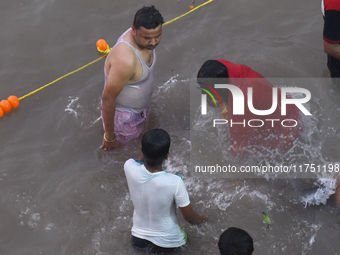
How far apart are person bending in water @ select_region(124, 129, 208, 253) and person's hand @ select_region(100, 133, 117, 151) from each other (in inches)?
49.9

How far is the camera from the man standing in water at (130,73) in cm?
347

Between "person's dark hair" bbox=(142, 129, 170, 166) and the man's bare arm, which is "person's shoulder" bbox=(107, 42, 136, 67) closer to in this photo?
the man's bare arm

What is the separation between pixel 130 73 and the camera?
3.60 metres

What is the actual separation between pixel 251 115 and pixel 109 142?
5.23ft

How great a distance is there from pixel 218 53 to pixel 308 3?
179 centimetres

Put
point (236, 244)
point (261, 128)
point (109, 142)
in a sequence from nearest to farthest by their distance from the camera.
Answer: point (236, 244)
point (261, 128)
point (109, 142)

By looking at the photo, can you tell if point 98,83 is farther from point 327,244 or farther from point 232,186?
point 327,244

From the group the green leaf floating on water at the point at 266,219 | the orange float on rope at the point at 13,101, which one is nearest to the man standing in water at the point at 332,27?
the green leaf floating on water at the point at 266,219

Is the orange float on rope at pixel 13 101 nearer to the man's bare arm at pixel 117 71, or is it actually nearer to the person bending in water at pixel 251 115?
the man's bare arm at pixel 117 71

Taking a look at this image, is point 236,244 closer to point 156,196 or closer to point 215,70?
point 156,196

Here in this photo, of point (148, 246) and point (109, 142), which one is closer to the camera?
point (148, 246)

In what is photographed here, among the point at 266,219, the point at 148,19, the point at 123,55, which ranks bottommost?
the point at 266,219

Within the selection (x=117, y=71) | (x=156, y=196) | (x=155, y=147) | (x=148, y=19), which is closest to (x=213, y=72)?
(x=148, y=19)

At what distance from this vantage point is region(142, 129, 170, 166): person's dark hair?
2.68 metres
